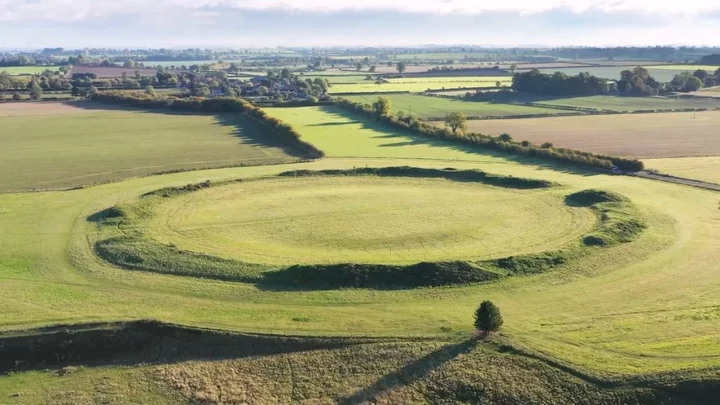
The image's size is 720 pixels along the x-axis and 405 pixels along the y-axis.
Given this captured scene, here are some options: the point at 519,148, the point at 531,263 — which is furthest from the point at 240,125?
the point at 531,263

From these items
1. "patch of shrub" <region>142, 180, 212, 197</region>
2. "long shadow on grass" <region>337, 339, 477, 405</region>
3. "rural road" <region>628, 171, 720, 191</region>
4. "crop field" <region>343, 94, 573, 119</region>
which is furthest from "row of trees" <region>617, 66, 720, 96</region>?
"long shadow on grass" <region>337, 339, 477, 405</region>

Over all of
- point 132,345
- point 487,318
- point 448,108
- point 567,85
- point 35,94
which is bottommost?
point 132,345

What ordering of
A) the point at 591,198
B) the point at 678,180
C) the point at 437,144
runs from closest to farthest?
the point at 591,198, the point at 678,180, the point at 437,144

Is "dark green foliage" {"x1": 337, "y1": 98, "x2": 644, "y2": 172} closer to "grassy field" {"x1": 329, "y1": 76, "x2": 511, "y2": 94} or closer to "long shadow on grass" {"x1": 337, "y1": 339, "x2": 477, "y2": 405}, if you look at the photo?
"long shadow on grass" {"x1": 337, "y1": 339, "x2": 477, "y2": 405}

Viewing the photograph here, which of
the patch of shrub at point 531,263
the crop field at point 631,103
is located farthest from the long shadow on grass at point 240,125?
the crop field at point 631,103

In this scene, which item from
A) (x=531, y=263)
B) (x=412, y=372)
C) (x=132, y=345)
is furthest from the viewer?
(x=531, y=263)

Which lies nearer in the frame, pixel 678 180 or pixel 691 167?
pixel 678 180

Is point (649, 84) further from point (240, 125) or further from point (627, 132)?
point (240, 125)
